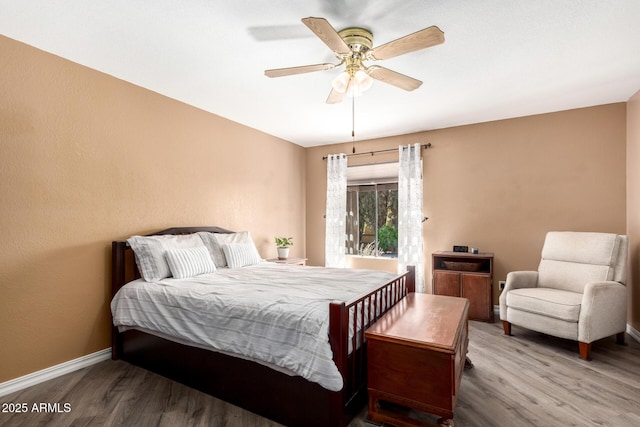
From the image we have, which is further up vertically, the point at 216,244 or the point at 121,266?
the point at 216,244

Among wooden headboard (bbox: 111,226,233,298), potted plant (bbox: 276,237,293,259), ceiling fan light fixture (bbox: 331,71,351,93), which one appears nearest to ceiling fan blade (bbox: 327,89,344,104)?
ceiling fan light fixture (bbox: 331,71,351,93)

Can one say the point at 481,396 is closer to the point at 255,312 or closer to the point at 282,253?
the point at 255,312

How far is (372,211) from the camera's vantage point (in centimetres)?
534

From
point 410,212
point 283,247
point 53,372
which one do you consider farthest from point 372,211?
point 53,372

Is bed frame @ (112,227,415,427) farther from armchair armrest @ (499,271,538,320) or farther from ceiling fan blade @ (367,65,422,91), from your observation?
ceiling fan blade @ (367,65,422,91)

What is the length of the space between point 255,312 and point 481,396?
5.47ft

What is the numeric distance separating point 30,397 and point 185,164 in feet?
7.76

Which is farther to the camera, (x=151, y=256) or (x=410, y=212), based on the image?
(x=410, y=212)

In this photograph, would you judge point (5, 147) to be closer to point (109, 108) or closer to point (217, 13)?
point (109, 108)

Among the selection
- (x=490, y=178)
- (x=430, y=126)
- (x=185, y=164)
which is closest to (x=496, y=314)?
(x=490, y=178)

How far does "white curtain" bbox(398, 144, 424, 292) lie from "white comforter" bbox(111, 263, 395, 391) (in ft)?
5.75

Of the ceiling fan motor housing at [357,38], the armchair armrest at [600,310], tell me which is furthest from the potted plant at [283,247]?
the armchair armrest at [600,310]

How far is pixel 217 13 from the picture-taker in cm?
210

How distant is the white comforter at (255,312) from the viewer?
69.8 inches
